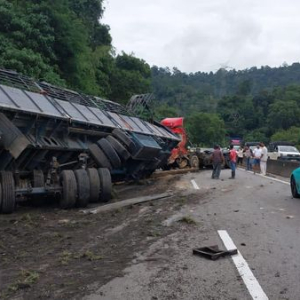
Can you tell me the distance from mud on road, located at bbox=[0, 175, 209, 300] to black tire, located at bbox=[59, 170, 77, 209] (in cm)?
19

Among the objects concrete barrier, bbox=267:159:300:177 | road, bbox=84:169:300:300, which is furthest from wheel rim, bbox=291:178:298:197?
concrete barrier, bbox=267:159:300:177

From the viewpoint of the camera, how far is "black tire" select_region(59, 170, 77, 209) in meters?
11.1

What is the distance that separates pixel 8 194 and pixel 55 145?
2.18 meters

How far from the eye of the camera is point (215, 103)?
10962 centimetres

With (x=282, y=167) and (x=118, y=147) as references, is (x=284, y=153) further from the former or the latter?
(x=118, y=147)

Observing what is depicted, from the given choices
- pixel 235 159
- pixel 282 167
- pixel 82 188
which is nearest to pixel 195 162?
pixel 282 167

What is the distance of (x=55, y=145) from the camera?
1195 centimetres

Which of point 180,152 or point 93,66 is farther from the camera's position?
point 93,66

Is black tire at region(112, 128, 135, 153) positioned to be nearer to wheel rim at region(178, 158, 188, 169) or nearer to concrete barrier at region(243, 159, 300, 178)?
concrete barrier at region(243, 159, 300, 178)

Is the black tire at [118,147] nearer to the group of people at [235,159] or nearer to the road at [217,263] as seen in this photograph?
the road at [217,263]

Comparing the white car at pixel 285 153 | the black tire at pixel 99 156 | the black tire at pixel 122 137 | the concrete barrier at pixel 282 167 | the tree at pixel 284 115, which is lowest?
the concrete barrier at pixel 282 167

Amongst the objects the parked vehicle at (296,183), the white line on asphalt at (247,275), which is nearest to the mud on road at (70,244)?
the white line on asphalt at (247,275)

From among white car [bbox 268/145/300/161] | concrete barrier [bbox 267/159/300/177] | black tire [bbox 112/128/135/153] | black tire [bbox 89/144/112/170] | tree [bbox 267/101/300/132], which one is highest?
tree [bbox 267/101/300/132]

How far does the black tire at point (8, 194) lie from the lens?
1009 cm
